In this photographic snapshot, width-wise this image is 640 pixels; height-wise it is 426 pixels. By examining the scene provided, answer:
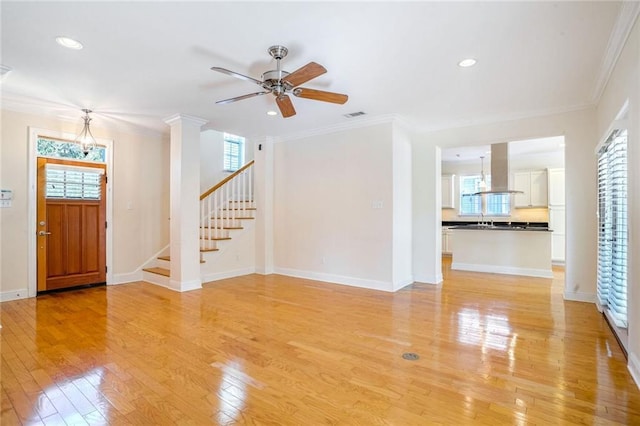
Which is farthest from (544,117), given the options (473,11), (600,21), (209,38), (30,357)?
(30,357)

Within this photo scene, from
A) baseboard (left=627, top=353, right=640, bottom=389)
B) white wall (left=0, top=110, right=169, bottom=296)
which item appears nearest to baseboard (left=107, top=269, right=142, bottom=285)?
white wall (left=0, top=110, right=169, bottom=296)

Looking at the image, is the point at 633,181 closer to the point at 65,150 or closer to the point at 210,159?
the point at 65,150

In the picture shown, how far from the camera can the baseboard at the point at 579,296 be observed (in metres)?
4.41

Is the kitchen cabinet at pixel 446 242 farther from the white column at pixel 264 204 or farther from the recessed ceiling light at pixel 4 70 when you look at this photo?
the recessed ceiling light at pixel 4 70

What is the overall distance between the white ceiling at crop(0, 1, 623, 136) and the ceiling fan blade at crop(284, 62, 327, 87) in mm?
256

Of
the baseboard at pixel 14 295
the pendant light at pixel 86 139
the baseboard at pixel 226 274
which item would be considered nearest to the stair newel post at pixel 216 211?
the baseboard at pixel 226 274

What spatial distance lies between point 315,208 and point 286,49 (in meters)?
3.32

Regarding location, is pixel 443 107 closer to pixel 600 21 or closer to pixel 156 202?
pixel 600 21

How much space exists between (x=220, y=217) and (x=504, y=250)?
5.72 meters

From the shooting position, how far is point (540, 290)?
16.8 ft

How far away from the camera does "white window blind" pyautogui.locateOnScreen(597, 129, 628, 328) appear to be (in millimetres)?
2971

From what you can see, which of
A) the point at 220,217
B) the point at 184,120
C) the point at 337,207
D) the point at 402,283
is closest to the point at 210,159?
the point at 220,217

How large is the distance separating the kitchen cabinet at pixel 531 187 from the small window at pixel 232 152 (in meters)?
7.25

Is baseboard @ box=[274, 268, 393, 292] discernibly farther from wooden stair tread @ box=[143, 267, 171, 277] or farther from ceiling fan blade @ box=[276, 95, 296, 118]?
ceiling fan blade @ box=[276, 95, 296, 118]
